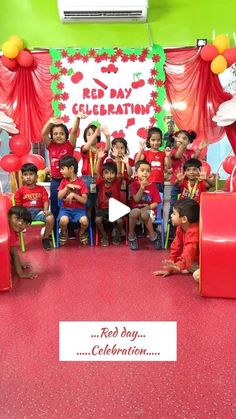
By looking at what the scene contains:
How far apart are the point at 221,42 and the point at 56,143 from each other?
2.04 meters

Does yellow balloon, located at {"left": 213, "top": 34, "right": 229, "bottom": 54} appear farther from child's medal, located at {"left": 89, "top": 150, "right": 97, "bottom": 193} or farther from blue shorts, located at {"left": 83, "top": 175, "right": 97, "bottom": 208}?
blue shorts, located at {"left": 83, "top": 175, "right": 97, "bottom": 208}

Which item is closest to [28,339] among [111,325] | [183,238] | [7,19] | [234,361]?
[111,325]

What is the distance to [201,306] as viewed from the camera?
2607mm

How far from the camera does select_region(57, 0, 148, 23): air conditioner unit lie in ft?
14.7

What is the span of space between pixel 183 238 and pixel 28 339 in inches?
54.7

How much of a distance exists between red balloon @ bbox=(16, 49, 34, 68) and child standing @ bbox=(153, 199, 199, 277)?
2.59 meters

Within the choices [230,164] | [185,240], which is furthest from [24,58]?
[185,240]

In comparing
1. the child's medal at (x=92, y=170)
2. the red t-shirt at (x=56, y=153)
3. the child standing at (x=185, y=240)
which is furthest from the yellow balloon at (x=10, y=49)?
the child standing at (x=185, y=240)

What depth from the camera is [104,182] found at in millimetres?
4031

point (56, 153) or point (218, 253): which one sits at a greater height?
point (56, 153)

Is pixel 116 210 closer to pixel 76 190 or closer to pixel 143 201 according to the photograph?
pixel 143 201

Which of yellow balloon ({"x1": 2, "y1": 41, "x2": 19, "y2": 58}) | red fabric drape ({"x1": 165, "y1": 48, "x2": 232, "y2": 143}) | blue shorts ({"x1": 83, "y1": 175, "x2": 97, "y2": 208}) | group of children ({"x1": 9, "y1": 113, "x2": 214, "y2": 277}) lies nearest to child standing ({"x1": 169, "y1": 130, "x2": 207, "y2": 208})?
group of children ({"x1": 9, "y1": 113, "x2": 214, "y2": 277})

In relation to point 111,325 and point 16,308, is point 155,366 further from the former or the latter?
point 16,308

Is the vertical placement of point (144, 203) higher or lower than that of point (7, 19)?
lower
